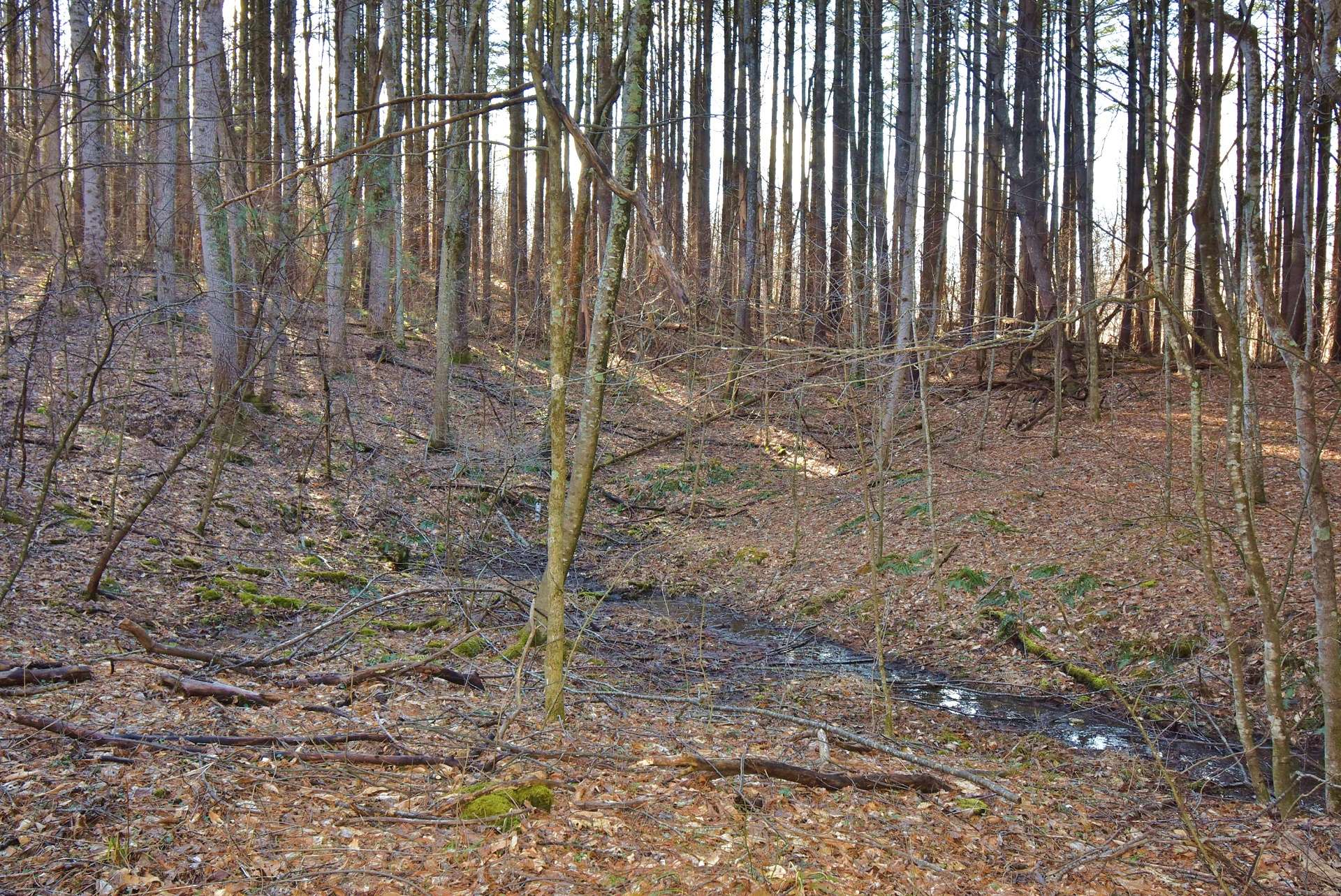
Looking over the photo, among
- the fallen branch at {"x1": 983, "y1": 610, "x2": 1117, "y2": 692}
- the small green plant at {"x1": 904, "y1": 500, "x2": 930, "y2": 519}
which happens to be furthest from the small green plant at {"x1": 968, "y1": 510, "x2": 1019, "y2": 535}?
the fallen branch at {"x1": 983, "y1": 610, "x2": 1117, "y2": 692}

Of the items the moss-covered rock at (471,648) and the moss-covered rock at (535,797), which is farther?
the moss-covered rock at (471,648)

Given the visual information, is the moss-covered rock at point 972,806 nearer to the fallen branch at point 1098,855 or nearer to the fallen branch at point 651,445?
the fallen branch at point 1098,855

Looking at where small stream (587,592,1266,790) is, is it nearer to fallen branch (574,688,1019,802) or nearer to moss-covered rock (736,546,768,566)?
fallen branch (574,688,1019,802)

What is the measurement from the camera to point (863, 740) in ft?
17.5

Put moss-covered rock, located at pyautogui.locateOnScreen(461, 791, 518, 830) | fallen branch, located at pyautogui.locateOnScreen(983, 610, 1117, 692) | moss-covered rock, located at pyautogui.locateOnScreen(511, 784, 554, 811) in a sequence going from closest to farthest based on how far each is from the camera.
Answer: moss-covered rock, located at pyautogui.locateOnScreen(461, 791, 518, 830) < moss-covered rock, located at pyautogui.locateOnScreen(511, 784, 554, 811) < fallen branch, located at pyautogui.locateOnScreen(983, 610, 1117, 692)

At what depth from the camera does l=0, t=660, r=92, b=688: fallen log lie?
16.6ft

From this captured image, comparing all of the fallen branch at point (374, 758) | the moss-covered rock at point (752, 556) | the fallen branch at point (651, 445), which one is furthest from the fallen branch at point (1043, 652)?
the fallen branch at point (651, 445)

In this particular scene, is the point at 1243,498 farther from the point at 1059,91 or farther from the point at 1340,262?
the point at 1059,91

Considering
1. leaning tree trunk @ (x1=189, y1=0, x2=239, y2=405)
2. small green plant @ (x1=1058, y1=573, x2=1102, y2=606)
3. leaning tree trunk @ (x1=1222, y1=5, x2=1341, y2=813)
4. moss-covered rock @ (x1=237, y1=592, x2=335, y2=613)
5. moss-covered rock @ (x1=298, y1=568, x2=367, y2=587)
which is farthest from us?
leaning tree trunk @ (x1=189, y1=0, x2=239, y2=405)

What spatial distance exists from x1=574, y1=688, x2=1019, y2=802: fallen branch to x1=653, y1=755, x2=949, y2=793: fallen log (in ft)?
0.65

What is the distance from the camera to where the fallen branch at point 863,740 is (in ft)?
16.0

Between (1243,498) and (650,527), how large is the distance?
1033 centimetres

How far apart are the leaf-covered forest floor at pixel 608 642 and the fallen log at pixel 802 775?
6 cm

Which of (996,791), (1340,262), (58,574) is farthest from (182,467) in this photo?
(1340,262)
